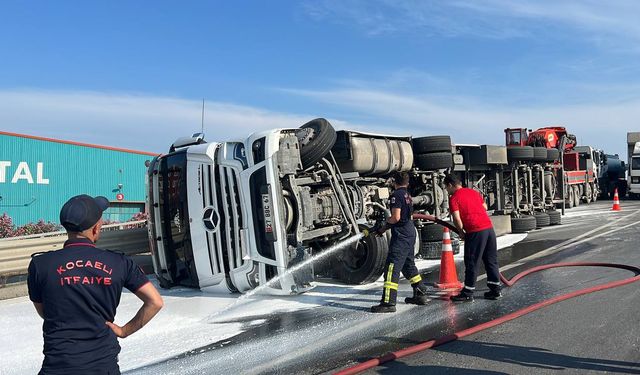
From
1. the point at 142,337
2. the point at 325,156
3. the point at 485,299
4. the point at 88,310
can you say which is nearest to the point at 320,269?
the point at 325,156

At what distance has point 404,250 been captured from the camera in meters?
6.15

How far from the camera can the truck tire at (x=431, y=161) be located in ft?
32.7

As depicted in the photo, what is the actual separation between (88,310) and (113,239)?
6.95 metres

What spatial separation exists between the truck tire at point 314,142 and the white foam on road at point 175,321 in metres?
1.81

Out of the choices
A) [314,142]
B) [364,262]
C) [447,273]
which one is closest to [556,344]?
[447,273]

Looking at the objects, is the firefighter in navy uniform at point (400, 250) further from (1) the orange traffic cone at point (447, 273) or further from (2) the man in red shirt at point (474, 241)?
(1) the orange traffic cone at point (447, 273)

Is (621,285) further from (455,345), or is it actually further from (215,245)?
(215,245)

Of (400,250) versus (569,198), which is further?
(569,198)

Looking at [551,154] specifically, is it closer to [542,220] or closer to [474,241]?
[542,220]

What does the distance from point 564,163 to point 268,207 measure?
68.3ft

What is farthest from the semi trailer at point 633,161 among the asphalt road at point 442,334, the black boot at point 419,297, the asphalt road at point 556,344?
the black boot at point 419,297

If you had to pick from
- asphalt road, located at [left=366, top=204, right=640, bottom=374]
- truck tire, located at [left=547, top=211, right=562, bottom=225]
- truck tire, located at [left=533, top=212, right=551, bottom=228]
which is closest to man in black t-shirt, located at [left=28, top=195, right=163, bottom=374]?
asphalt road, located at [left=366, top=204, right=640, bottom=374]

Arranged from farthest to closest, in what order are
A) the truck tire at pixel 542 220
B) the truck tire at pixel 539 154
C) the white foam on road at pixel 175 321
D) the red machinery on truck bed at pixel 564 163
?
the red machinery on truck bed at pixel 564 163
the truck tire at pixel 542 220
the truck tire at pixel 539 154
the white foam on road at pixel 175 321

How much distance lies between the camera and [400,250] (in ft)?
20.1
